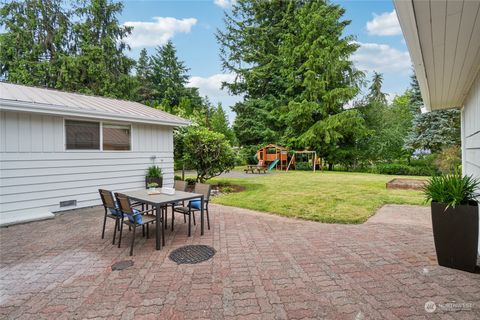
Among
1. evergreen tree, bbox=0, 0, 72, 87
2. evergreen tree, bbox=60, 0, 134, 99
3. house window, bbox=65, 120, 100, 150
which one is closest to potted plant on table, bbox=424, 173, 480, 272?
house window, bbox=65, 120, 100, 150

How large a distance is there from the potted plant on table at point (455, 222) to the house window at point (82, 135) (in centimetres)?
765

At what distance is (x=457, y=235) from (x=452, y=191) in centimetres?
53

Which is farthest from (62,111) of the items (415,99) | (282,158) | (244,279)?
(415,99)

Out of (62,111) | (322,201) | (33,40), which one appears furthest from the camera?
(33,40)

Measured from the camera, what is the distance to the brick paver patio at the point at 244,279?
2414mm

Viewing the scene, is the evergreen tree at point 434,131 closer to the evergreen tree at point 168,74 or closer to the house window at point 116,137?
the house window at point 116,137

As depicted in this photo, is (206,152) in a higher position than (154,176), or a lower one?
higher

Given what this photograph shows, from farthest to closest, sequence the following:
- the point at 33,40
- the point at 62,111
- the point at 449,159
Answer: the point at 33,40 → the point at 449,159 → the point at 62,111

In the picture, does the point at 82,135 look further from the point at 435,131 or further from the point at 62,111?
the point at 435,131

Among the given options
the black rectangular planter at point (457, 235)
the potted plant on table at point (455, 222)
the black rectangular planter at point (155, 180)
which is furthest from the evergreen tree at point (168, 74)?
the black rectangular planter at point (457, 235)

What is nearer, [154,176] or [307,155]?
[154,176]

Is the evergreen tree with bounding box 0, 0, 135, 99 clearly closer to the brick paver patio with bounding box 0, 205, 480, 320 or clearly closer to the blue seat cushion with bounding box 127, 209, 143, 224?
the brick paver patio with bounding box 0, 205, 480, 320

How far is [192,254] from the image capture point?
12.4 feet

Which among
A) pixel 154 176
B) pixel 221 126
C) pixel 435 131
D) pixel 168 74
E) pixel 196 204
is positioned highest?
pixel 168 74
